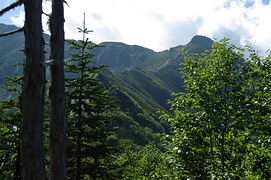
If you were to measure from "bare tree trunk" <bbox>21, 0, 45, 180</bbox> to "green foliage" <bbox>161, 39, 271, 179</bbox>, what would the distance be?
379cm

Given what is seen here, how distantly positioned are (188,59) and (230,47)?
4.65 feet

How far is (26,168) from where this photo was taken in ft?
20.7

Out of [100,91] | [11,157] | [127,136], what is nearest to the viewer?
[11,157]

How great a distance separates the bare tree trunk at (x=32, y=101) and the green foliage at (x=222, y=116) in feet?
12.4

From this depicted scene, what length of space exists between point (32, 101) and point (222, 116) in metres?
5.57

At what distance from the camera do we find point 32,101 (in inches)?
252

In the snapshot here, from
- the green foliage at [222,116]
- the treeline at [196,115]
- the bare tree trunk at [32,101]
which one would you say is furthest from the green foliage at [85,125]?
the bare tree trunk at [32,101]

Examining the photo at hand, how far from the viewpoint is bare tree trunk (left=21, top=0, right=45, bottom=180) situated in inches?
249

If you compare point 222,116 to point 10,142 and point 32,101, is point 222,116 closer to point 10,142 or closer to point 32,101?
point 32,101

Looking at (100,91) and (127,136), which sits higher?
(100,91)

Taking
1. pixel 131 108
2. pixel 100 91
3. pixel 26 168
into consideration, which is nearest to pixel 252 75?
pixel 26 168

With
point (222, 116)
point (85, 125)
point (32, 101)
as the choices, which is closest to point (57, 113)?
point (32, 101)

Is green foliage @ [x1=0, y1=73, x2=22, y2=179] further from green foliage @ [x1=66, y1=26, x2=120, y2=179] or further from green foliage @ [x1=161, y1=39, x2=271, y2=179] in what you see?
green foliage @ [x1=161, y1=39, x2=271, y2=179]

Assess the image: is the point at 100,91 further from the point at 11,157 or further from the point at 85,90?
the point at 11,157
